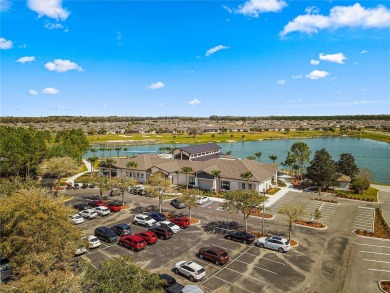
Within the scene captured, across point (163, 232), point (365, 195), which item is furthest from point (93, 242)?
point (365, 195)

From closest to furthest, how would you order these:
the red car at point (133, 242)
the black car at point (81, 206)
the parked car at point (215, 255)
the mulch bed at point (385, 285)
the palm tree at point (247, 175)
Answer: the mulch bed at point (385, 285), the parked car at point (215, 255), the red car at point (133, 242), the black car at point (81, 206), the palm tree at point (247, 175)

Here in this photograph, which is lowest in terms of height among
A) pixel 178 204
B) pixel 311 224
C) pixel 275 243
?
pixel 311 224

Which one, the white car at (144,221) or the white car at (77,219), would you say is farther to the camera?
the white car at (77,219)

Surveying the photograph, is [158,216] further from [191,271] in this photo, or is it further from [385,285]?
[385,285]

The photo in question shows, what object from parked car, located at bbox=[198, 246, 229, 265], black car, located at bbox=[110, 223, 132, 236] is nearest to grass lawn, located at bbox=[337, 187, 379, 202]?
parked car, located at bbox=[198, 246, 229, 265]

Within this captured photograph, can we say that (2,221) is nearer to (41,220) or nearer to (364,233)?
(41,220)

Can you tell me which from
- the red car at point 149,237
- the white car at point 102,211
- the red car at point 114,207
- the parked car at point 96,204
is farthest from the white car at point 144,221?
the parked car at point 96,204

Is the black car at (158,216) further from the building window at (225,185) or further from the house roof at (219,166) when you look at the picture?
the house roof at (219,166)
